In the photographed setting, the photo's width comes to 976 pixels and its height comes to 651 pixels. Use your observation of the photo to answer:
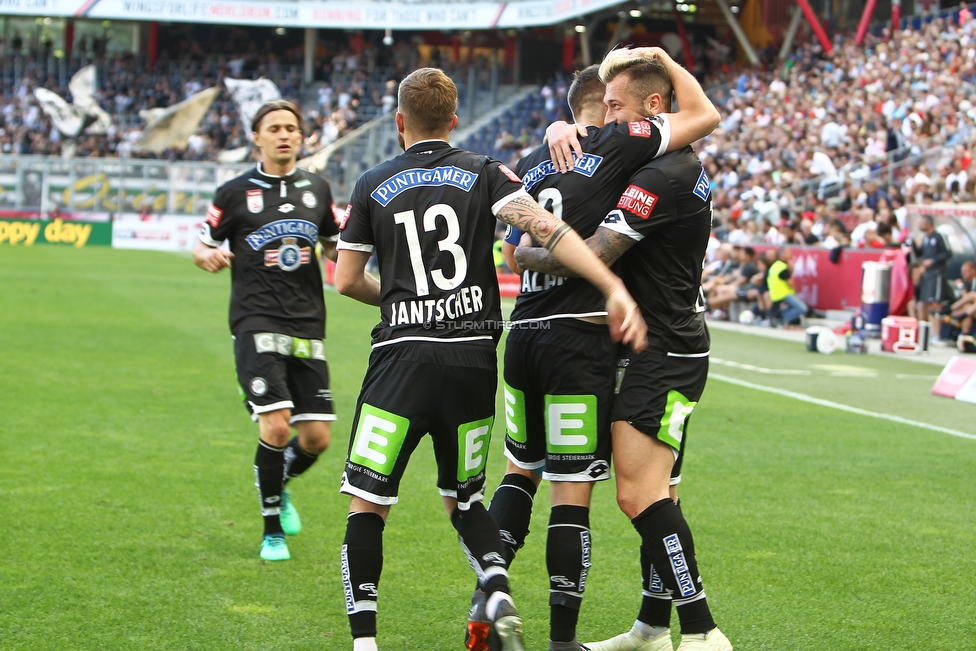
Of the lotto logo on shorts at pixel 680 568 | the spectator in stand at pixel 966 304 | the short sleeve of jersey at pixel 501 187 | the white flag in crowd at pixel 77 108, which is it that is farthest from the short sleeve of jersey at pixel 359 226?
the white flag in crowd at pixel 77 108

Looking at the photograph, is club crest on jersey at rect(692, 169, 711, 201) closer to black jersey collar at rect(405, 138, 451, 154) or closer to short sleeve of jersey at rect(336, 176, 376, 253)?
black jersey collar at rect(405, 138, 451, 154)

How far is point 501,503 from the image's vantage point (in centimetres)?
447

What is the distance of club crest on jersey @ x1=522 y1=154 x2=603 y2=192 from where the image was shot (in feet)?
13.6

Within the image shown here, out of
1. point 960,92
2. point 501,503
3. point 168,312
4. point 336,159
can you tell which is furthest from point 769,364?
point 336,159

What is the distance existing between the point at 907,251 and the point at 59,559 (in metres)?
15.5

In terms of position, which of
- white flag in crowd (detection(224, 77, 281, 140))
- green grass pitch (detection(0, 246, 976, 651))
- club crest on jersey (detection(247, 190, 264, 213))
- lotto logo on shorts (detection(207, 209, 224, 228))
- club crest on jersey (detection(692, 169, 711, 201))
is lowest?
green grass pitch (detection(0, 246, 976, 651))

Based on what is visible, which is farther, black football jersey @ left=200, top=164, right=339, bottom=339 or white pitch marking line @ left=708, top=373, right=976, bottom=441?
white pitch marking line @ left=708, top=373, right=976, bottom=441

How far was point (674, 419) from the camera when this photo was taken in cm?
413

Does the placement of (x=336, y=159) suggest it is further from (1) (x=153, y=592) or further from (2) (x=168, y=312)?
(1) (x=153, y=592)

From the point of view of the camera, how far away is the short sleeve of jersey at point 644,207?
398 centimetres

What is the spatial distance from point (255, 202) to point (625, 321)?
2.99m

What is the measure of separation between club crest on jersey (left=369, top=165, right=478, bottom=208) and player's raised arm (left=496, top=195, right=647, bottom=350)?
0.17 m

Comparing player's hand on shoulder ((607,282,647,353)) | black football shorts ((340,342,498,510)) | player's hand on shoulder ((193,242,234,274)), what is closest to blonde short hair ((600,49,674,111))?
player's hand on shoulder ((607,282,647,353))

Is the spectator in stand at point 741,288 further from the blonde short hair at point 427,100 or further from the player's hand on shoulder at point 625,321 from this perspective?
the player's hand on shoulder at point 625,321
